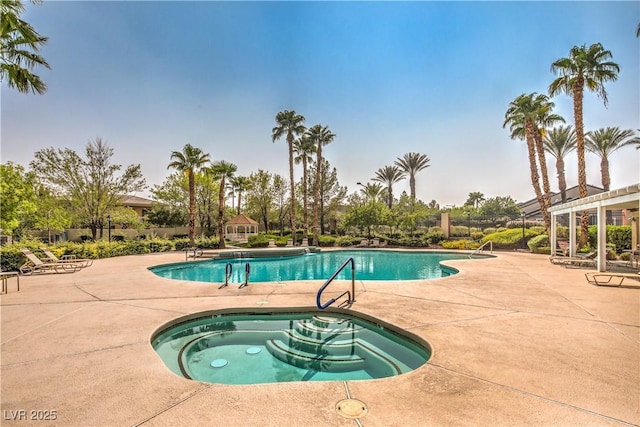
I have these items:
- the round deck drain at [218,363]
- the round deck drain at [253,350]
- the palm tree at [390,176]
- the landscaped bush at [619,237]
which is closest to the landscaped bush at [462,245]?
the landscaped bush at [619,237]

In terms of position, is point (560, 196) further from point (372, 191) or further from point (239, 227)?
point (239, 227)

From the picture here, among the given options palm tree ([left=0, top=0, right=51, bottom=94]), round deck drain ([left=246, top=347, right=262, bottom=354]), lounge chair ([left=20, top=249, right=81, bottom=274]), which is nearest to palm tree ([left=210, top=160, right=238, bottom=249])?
lounge chair ([left=20, top=249, right=81, bottom=274])

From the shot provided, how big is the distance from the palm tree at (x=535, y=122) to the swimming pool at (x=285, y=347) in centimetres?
1920

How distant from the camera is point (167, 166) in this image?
902 inches

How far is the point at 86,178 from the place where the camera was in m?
22.6

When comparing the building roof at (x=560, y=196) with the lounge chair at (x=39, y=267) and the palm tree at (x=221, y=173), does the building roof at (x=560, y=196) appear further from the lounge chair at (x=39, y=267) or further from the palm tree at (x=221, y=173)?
the lounge chair at (x=39, y=267)

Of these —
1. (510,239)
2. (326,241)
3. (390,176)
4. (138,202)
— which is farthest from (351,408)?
(138,202)

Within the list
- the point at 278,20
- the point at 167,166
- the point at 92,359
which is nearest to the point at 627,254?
the point at 278,20

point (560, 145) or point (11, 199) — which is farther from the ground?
point (560, 145)

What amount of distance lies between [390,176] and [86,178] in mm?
31462

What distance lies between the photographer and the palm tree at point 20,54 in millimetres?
9539

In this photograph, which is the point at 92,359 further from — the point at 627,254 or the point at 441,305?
the point at 627,254

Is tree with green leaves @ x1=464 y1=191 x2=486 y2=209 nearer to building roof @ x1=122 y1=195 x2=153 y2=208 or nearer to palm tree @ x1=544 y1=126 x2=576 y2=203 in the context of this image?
palm tree @ x1=544 y1=126 x2=576 y2=203

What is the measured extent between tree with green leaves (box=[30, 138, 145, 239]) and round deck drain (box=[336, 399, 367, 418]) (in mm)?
26500
